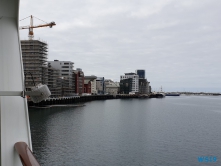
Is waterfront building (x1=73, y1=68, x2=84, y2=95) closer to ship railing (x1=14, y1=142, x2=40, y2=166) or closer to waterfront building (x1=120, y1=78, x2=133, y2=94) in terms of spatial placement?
waterfront building (x1=120, y1=78, x2=133, y2=94)

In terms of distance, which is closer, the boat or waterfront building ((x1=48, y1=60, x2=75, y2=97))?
the boat

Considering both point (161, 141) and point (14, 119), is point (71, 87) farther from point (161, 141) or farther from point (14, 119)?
point (14, 119)

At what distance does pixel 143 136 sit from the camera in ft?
81.0

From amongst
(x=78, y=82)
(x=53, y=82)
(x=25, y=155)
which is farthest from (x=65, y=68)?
(x=25, y=155)

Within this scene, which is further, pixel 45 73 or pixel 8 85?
pixel 45 73

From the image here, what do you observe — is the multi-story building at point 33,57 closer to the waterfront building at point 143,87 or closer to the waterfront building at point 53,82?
the waterfront building at point 53,82

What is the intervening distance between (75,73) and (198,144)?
80.9 m

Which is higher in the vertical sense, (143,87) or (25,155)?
(143,87)

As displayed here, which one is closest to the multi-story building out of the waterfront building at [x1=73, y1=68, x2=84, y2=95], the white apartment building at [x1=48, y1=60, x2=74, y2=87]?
the white apartment building at [x1=48, y1=60, x2=74, y2=87]

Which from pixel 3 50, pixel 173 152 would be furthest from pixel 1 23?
pixel 173 152

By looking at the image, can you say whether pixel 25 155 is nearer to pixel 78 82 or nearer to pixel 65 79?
pixel 65 79

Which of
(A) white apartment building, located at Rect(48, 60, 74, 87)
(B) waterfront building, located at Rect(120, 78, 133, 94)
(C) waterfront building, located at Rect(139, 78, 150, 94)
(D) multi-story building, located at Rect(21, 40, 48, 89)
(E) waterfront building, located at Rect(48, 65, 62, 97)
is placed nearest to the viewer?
(D) multi-story building, located at Rect(21, 40, 48, 89)

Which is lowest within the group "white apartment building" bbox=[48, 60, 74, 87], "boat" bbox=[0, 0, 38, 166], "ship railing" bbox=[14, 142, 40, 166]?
"ship railing" bbox=[14, 142, 40, 166]

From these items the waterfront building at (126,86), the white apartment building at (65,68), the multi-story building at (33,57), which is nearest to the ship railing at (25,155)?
the multi-story building at (33,57)
